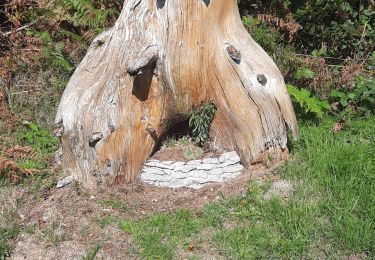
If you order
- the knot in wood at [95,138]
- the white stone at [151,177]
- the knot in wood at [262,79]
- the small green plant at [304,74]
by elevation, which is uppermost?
the knot in wood at [262,79]

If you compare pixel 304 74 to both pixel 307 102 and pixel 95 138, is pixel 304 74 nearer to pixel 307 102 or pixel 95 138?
pixel 307 102

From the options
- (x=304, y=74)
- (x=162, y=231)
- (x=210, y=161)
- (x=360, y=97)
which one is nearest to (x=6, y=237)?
(x=162, y=231)

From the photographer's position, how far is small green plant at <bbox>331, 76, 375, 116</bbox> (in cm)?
652

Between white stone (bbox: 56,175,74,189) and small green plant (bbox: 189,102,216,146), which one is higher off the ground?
small green plant (bbox: 189,102,216,146)

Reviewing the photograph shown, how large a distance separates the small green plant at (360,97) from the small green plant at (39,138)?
10.2ft

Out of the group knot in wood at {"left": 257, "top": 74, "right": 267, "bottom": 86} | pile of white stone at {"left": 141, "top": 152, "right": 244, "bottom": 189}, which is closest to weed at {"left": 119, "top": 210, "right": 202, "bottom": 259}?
pile of white stone at {"left": 141, "top": 152, "right": 244, "bottom": 189}

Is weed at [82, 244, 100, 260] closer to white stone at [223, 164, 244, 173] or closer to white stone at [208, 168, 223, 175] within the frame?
white stone at [208, 168, 223, 175]

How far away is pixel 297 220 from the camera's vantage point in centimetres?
488

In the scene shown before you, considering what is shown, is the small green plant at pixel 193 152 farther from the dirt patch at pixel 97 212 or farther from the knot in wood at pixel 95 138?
the knot in wood at pixel 95 138

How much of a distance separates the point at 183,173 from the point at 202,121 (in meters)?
0.52

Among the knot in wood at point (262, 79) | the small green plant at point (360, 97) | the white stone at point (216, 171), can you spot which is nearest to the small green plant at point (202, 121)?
the white stone at point (216, 171)

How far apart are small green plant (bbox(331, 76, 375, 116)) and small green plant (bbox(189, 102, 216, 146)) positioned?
5.72ft

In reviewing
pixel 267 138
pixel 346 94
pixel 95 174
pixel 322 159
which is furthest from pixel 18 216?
pixel 346 94

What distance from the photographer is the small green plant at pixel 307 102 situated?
6.29 metres
